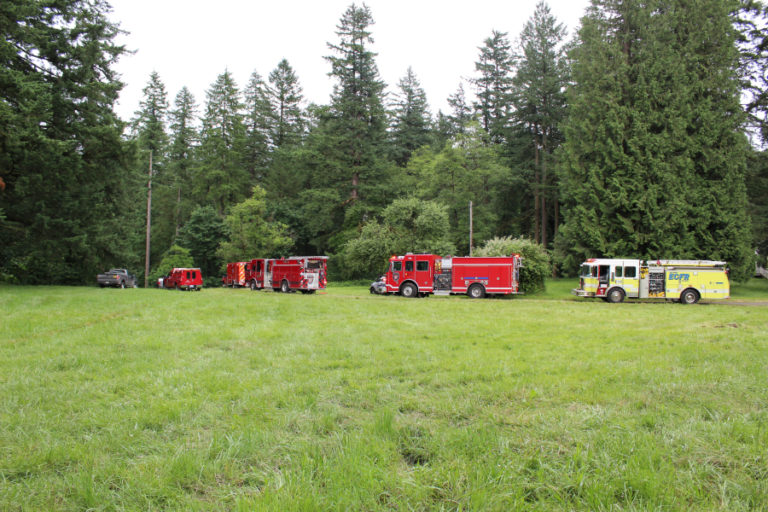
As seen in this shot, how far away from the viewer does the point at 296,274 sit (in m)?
29.8

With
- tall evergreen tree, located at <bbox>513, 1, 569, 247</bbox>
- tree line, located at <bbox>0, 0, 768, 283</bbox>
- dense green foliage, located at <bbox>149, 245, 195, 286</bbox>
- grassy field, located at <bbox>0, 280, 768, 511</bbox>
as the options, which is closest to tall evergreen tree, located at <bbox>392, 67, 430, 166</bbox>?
tree line, located at <bbox>0, 0, 768, 283</bbox>

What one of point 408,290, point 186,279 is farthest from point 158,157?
point 408,290

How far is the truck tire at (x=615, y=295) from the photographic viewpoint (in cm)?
2349

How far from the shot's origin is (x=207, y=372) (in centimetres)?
606

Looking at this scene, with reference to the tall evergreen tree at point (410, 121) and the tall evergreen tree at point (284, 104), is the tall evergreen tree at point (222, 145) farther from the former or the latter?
the tall evergreen tree at point (410, 121)

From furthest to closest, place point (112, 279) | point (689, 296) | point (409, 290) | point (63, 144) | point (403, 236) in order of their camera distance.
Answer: point (403, 236)
point (112, 279)
point (409, 290)
point (689, 296)
point (63, 144)

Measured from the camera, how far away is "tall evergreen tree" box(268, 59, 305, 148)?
59625mm

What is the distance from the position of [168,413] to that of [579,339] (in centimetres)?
811

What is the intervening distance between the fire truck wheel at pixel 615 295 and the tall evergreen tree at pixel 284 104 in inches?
1832

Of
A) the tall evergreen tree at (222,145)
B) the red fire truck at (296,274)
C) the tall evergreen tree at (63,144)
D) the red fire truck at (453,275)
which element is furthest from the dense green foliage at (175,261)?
the red fire truck at (453,275)

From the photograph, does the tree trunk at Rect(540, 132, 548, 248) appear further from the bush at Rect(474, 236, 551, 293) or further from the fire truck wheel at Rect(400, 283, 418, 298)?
the fire truck wheel at Rect(400, 283, 418, 298)

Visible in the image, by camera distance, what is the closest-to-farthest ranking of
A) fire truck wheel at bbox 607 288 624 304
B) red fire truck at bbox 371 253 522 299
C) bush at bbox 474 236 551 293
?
fire truck wheel at bbox 607 288 624 304 < red fire truck at bbox 371 253 522 299 < bush at bbox 474 236 551 293

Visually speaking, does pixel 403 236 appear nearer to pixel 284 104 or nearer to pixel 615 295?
pixel 615 295

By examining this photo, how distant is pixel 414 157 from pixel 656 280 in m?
32.0
